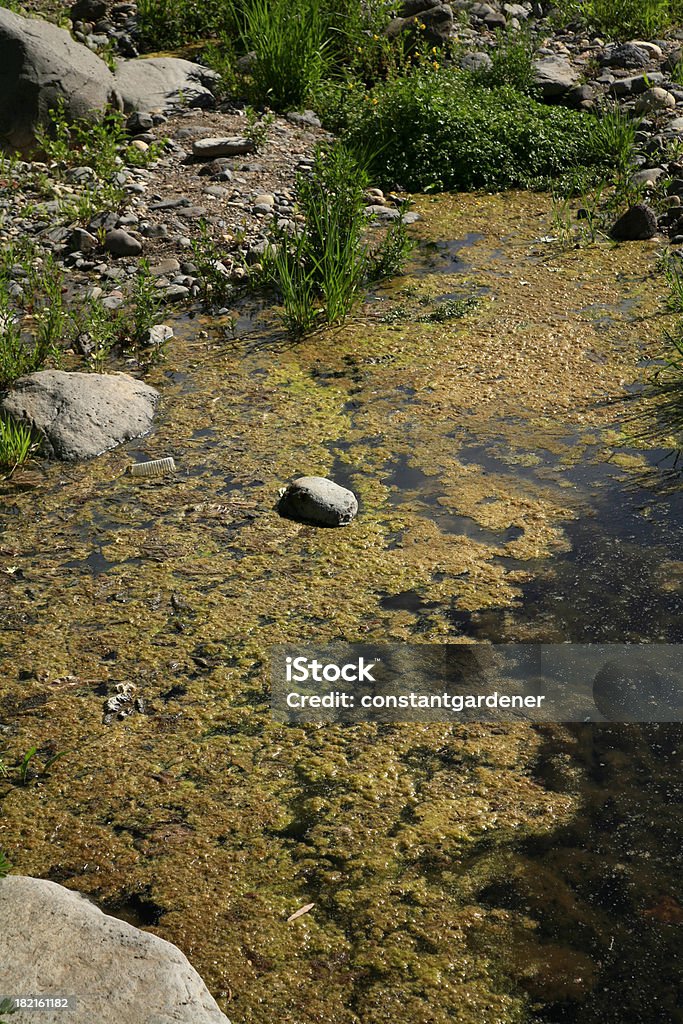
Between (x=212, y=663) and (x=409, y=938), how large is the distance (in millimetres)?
1072

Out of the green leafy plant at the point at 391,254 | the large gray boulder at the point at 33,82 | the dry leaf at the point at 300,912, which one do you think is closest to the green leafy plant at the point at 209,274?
the green leafy plant at the point at 391,254

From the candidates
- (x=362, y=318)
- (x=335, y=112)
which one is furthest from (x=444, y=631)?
(x=335, y=112)

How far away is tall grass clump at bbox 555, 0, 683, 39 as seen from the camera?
846 cm

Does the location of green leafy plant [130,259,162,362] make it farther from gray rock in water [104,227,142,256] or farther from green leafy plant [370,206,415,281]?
green leafy plant [370,206,415,281]

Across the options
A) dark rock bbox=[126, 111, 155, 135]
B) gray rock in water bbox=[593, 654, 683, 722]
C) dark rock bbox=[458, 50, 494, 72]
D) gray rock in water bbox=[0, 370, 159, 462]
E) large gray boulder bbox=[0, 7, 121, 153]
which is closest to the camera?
gray rock in water bbox=[593, 654, 683, 722]

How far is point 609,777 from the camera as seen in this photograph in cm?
255

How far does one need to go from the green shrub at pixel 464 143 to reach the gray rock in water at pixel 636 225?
888mm

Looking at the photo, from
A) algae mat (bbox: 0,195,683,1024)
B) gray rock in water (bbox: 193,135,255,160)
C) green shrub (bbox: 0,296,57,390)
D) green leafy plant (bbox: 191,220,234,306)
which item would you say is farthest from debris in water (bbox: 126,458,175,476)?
gray rock in water (bbox: 193,135,255,160)

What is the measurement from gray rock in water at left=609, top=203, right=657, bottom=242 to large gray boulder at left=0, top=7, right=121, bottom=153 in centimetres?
344

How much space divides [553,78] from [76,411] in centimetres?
489

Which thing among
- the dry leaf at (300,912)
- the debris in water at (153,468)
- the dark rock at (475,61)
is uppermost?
the dark rock at (475,61)

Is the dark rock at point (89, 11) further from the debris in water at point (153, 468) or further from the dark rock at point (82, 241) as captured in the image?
the debris in water at point (153, 468)

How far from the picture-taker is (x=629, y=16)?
8.52 m

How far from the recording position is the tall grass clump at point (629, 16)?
8.46 m
